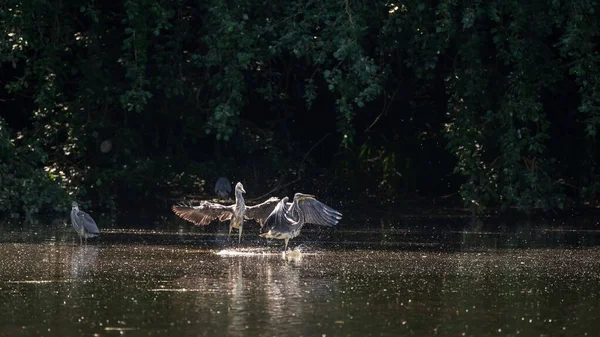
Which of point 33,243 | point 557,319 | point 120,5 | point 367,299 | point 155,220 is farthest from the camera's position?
point 120,5

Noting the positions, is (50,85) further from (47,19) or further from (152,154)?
(152,154)

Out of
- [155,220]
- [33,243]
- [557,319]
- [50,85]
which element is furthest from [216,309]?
Result: [50,85]

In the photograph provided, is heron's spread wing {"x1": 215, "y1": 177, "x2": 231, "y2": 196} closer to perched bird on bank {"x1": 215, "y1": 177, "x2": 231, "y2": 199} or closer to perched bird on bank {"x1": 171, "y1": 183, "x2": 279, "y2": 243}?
perched bird on bank {"x1": 215, "y1": 177, "x2": 231, "y2": 199}

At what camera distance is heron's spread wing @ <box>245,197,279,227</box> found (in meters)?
13.5

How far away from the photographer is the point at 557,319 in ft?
24.7

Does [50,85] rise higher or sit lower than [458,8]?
lower

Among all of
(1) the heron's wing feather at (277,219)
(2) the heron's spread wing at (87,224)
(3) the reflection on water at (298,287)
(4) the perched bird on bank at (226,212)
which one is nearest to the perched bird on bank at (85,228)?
(2) the heron's spread wing at (87,224)

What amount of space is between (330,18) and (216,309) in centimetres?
984

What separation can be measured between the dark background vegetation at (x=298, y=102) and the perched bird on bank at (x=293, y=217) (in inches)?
110

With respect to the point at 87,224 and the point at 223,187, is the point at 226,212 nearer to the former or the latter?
the point at 87,224

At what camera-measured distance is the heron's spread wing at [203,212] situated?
1322cm

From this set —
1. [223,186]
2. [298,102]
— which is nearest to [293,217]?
[223,186]

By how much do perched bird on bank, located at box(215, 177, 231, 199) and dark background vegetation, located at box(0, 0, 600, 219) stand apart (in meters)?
0.17

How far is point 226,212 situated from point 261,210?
411mm
